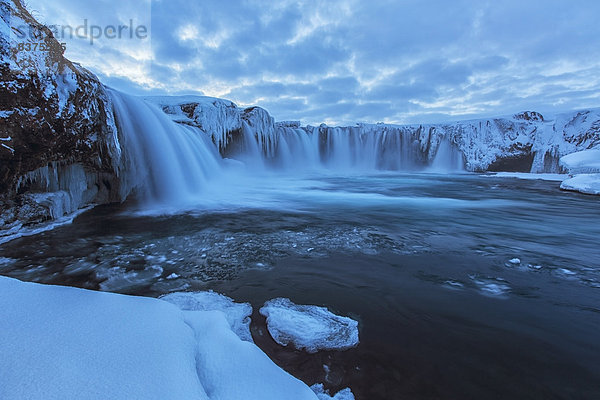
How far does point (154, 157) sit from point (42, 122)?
132 inches

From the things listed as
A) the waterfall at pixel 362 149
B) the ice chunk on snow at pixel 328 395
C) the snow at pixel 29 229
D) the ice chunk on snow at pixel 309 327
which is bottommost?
the ice chunk on snow at pixel 328 395

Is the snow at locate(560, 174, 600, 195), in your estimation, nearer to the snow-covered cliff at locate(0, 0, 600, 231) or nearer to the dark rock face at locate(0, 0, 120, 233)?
the snow-covered cliff at locate(0, 0, 600, 231)

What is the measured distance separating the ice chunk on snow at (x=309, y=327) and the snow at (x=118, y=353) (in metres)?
0.47

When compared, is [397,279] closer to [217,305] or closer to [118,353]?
[217,305]

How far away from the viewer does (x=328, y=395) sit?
1.51 meters

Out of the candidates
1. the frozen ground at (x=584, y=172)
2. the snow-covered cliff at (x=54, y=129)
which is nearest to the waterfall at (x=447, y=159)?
the frozen ground at (x=584, y=172)

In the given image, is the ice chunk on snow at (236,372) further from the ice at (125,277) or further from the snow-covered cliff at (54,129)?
the snow-covered cliff at (54,129)

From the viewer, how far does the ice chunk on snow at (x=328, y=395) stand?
1.50 meters

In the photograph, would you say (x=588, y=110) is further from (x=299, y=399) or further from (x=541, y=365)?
(x=299, y=399)

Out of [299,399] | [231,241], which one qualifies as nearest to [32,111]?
[231,241]

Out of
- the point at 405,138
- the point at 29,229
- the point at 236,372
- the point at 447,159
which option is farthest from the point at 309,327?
the point at 447,159

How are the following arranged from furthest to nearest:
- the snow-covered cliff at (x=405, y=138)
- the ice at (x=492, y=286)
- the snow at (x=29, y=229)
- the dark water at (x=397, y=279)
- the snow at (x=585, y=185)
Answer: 1. the snow-covered cliff at (x=405, y=138)
2. the snow at (x=585, y=185)
3. the snow at (x=29, y=229)
4. the ice at (x=492, y=286)
5. the dark water at (x=397, y=279)

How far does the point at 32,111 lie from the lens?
415 centimetres

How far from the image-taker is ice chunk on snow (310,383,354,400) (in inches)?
58.9
